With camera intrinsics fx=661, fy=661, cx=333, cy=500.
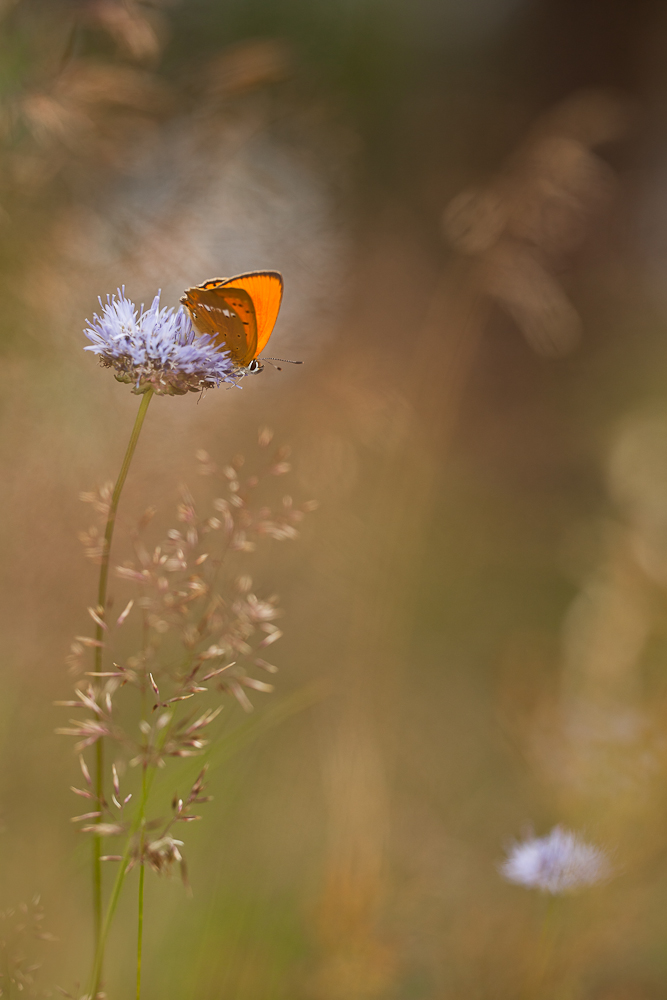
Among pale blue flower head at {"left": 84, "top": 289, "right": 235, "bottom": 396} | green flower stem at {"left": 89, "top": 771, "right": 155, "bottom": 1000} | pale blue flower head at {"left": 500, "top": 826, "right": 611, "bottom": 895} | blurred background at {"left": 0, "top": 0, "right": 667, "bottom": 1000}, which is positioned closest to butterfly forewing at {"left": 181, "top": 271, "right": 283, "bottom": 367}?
pale blue flower head at {"left": 84, "top": 289, "right": 235, "bottom": 396}

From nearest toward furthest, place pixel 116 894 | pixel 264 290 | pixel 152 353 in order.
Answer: pixel 116 894 → pixel 152 353 → pixel 264 290

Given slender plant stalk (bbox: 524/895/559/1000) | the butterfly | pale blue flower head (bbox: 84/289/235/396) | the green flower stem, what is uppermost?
the butterfly

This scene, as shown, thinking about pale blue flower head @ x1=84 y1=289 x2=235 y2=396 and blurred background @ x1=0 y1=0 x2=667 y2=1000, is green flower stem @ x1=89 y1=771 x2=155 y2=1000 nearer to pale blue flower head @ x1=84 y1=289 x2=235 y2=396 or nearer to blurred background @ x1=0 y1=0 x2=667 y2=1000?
blurred background @ x1=0 y1=0 x2=667 y2=1000

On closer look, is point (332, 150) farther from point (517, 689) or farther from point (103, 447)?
point (517, 689)

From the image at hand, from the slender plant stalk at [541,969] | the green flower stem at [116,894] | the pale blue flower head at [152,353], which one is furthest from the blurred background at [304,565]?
the pale blue flower head at [152,353]

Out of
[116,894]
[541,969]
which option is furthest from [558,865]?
[116,894]

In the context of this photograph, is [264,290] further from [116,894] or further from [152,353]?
[116,894]

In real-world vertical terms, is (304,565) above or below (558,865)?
above

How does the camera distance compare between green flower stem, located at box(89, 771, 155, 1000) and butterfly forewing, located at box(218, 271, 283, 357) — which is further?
butterfly forewing, located at box(218, 271, 283, 357)
